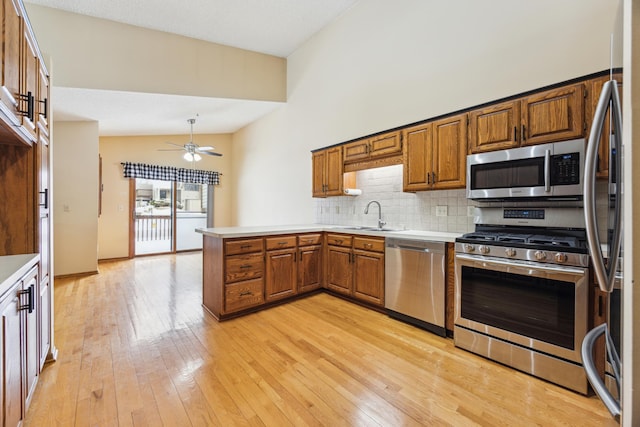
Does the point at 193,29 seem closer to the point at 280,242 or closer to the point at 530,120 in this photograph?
the point at 280,242

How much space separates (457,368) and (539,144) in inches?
Answer: 71.1

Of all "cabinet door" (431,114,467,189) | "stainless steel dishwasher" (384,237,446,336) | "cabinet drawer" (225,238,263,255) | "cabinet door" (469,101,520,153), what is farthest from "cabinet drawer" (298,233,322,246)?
"cabinet door" (469,101,520,153)

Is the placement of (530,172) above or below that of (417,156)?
below

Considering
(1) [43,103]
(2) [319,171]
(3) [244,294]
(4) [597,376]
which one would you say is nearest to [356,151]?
(2) [319,171]

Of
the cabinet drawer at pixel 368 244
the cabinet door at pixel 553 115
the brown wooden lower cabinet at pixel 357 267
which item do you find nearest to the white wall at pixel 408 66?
the cabinet door at pixel 553 115

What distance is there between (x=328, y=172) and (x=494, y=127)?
7.09ft

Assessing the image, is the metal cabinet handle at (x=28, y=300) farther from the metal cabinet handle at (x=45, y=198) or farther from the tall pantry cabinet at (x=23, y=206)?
the metal cabinet handle at (x=45, y=198)

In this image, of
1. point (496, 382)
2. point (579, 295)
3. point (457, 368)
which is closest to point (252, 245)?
point (457, 368)

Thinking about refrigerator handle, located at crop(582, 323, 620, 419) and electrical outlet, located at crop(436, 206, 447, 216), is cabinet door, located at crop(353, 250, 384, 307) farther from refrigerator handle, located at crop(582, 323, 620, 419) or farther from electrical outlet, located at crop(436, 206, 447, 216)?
refrigerator handle, located at crop(582, 323, 620, 419)

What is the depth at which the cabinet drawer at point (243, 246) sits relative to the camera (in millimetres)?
2996

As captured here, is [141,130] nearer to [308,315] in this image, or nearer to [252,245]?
[252,245]

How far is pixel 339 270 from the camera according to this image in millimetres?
3619

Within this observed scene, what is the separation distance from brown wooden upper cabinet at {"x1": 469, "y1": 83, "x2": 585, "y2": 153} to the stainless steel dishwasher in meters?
1.00

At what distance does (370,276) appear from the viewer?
3.26 metres
